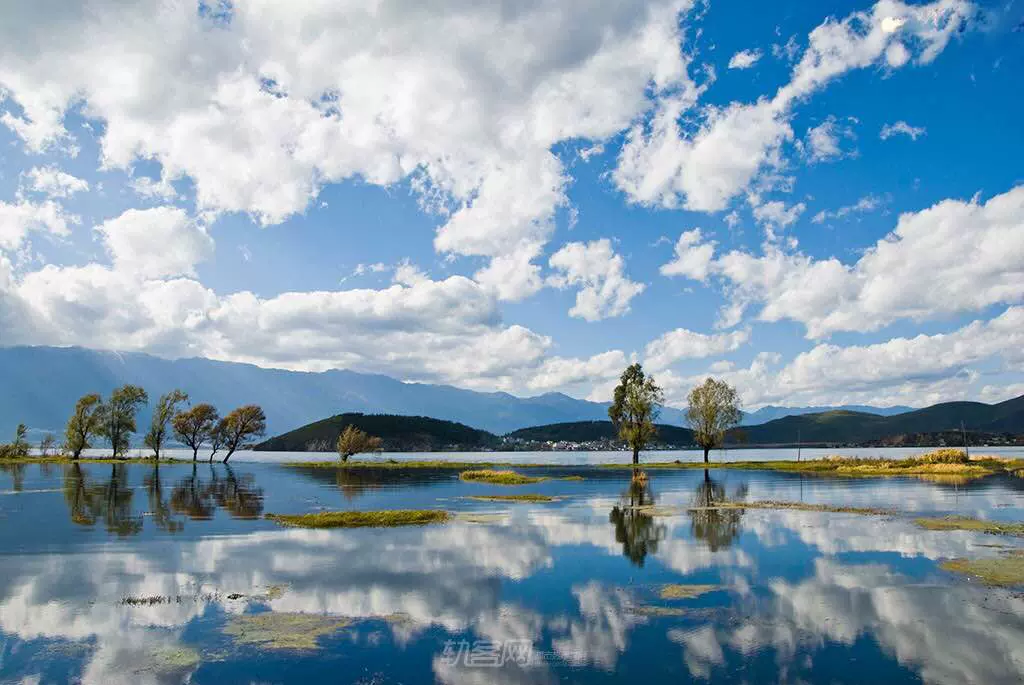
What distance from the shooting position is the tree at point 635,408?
492 ft

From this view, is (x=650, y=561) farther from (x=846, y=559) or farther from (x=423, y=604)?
(x=423, y=604)

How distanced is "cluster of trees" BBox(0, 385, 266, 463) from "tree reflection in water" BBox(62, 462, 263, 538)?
81170 mm

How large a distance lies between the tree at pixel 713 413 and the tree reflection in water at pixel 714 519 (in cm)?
8104

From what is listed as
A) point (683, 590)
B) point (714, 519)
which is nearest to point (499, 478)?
point (714, 519)

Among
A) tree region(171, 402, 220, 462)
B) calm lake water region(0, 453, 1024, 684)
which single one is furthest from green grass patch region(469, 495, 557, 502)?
tree region(171, 402, 220, 462)

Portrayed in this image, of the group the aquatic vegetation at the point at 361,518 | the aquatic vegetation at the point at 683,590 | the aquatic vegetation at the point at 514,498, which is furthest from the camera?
the aquatic vegetation at the point at 514,498

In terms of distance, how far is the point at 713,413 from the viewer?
164 meters

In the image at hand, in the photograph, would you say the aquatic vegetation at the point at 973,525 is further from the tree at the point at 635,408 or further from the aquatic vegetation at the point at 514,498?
the tree at the point at 635,408

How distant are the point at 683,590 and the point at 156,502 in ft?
194

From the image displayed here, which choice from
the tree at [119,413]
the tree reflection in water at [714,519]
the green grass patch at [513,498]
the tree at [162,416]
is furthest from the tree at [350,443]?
the tree reflection in water at [714,519]

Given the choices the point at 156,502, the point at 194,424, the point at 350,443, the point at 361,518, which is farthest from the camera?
the point at 194,424

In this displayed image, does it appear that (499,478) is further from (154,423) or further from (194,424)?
(154,423)

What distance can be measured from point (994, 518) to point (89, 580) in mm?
62768

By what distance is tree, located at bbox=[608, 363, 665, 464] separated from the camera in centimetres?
14988
